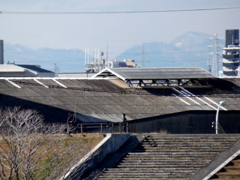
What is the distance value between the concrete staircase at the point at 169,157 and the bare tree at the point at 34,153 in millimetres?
2285

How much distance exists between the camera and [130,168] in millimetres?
34750

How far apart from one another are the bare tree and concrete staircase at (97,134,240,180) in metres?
2.29

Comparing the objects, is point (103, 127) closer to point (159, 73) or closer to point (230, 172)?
point (230, 172)

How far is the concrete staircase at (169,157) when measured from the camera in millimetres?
33750

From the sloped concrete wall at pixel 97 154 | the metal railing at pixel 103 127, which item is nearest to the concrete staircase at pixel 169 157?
the sloped concrete wall at pixel 97 154

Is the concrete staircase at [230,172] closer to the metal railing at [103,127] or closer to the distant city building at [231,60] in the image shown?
the metal railing at [103,127]

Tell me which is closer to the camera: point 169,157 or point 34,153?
point 34,153

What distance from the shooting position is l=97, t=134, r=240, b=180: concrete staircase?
33750 mm

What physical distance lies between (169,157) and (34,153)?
7.46m

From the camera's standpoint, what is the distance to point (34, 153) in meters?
33.3

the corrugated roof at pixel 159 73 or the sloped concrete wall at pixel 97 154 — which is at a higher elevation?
the corrugated roof at pixel 159 73

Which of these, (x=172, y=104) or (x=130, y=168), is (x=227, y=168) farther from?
(x=172, y=104)

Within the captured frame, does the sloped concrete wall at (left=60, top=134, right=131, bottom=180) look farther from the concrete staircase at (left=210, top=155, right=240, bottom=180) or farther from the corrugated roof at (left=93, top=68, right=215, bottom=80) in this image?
the corrugated roof at (left=93, top=68, right=215, bottom=80)

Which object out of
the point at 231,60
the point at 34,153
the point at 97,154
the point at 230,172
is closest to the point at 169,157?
the point at 97,154
